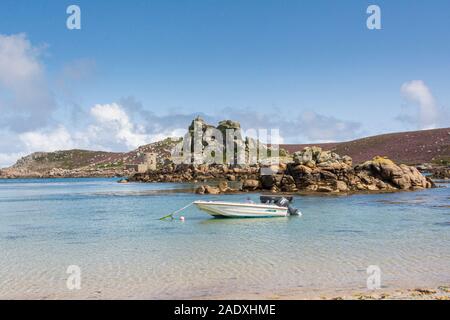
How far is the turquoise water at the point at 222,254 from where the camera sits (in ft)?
46.1

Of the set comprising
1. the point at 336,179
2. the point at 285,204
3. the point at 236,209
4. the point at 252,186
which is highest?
the point at 336,179

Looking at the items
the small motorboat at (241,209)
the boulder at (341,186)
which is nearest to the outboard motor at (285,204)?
the small motorboat at (241,209)

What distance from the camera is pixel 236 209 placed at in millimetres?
32938

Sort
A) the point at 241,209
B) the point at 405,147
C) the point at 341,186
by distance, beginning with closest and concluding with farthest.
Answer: the point at 241,209 < the point at 341,186 < the point at 405,147

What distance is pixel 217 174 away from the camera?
11094cm

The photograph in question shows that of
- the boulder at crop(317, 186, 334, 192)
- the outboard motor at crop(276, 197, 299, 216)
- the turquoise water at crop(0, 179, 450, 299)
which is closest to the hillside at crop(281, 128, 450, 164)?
the boulder at crop(317, 186, 334, 192)

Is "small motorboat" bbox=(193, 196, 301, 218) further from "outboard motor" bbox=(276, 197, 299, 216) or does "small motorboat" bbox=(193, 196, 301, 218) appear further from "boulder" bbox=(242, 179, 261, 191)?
"boulder" bbox=(242, 179, 261, 191)

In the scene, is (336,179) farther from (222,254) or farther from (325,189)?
(222,254)

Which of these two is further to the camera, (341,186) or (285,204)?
(341,186)

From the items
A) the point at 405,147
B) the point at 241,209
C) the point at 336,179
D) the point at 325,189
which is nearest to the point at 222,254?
the point at 241,209

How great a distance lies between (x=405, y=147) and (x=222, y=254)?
14956 centimetres

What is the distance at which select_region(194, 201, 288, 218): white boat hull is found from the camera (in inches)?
1294
